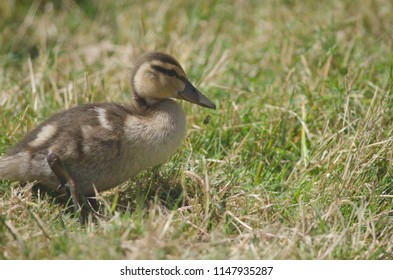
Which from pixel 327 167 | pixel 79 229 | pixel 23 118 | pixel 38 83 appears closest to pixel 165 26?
pixel 38 83

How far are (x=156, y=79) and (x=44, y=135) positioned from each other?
0.61 metres

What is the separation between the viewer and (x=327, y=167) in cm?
355

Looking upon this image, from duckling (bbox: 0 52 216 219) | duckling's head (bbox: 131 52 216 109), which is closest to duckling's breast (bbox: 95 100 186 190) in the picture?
duckling (bbox: 0 52 216 219)

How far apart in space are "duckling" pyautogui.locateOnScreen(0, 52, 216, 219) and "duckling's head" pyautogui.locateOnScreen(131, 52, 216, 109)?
0.02m

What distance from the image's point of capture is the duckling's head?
11.1 ft

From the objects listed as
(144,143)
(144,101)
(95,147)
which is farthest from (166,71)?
(95,147)

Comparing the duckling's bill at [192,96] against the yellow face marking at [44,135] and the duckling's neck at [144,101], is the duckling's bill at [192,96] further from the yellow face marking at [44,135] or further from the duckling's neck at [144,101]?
the yellow face marking at [44,135]

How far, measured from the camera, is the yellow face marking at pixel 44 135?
3.21m

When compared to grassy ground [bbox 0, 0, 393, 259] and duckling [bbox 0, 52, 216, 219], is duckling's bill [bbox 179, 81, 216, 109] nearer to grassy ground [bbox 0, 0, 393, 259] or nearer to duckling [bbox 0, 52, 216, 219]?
duckling [bbox 0, 52, 216, 219]

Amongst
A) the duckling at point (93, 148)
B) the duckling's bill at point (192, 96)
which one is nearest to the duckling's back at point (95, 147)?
the duckling at point (93, 148)

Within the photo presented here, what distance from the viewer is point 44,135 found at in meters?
3.23

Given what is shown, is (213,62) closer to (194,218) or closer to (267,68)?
(267,68)

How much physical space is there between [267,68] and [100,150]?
2.06 meters

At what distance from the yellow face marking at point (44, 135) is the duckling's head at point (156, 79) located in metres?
0.47
